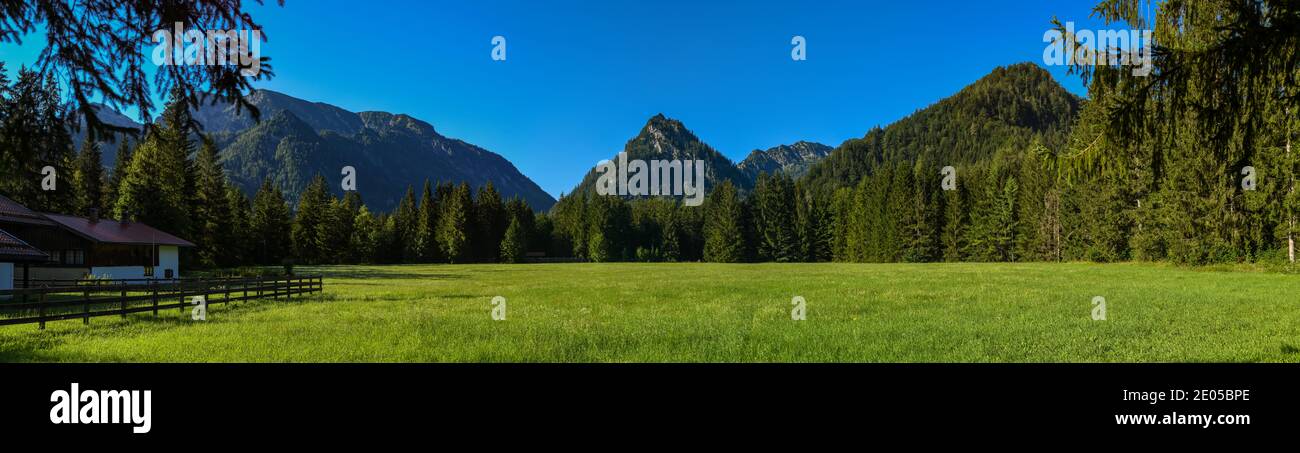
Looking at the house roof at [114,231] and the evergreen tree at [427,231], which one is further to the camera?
the evergreen tree at [427,231]

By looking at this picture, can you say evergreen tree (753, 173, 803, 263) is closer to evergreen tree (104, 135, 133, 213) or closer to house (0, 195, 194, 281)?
house (0, 195, 194, 281)

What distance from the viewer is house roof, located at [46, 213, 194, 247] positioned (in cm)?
3672

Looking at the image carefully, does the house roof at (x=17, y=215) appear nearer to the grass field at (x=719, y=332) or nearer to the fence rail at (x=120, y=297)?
Answer: the fence rail at (x=120, y=297)

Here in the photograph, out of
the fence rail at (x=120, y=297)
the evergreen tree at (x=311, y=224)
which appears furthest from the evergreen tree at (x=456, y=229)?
the fence rail at (x=120, y=297)

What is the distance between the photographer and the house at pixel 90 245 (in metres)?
33.6

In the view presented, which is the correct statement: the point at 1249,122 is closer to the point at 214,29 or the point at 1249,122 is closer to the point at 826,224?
the point at 214,29

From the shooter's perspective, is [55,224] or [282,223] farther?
[282,223]

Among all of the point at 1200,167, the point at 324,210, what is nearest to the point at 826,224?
the point at 1200,167

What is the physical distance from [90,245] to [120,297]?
1244 inches

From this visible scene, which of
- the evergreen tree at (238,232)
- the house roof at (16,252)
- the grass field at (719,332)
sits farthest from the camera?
the evergreen tree at (238,232)

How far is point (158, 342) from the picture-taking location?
12383 mm
